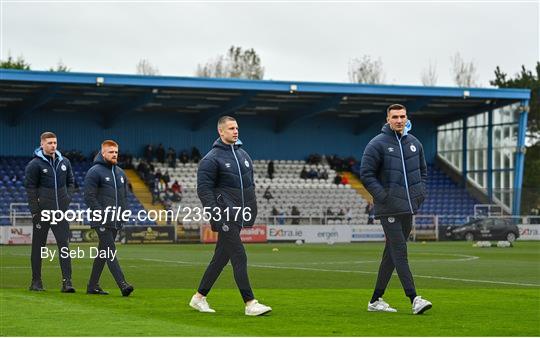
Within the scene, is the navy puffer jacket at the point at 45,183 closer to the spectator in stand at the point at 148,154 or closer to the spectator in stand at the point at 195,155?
the spectator in stand at the point at 148,154

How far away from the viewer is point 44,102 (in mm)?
56438

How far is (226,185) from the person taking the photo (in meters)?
12.9

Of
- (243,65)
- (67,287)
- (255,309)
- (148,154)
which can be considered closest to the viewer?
(255,309)

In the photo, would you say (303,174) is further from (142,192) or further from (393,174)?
(393,174)

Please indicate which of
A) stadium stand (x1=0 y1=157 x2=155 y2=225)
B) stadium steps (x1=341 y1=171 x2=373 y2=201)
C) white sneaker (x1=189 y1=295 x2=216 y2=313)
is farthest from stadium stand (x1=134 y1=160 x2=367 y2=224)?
white sneaker (x1=189 y1=295 x2=216 y2=313)

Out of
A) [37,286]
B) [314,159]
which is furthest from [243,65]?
[37,286]

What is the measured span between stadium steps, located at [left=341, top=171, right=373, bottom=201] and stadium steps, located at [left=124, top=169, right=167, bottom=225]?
467 inches

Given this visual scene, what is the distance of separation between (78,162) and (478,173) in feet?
78.4

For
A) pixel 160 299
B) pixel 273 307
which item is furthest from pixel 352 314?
pixel 160 299

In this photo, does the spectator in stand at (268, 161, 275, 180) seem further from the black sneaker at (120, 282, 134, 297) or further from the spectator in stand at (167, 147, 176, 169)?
the black sneaker at (120, 282, 134, 297)

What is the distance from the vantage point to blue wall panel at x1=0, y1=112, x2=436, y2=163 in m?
59.6

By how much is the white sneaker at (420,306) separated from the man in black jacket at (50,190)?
586cm

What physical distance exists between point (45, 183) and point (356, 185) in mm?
45827

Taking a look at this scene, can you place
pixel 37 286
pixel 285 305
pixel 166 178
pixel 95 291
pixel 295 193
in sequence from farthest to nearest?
pixel 166 178, pixel 295 193, pixel 37 286, pixel 95 291, pixel 285 305
